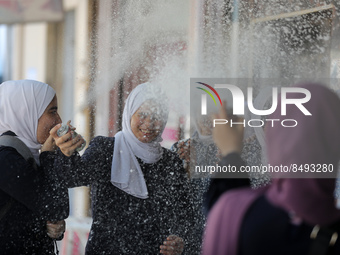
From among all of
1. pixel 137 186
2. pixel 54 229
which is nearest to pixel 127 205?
pixel 137 186

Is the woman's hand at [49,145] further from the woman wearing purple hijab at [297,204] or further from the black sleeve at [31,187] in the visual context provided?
the woman wearing purple hijab at [297,204]

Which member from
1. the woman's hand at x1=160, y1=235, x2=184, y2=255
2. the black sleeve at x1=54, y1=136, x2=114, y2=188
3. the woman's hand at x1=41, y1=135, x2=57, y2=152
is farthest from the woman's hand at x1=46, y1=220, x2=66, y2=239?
Result: the woman's hand at x1=160, y1=235, x2=184, y2=255

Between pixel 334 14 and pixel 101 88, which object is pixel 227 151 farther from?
pixel 334 14

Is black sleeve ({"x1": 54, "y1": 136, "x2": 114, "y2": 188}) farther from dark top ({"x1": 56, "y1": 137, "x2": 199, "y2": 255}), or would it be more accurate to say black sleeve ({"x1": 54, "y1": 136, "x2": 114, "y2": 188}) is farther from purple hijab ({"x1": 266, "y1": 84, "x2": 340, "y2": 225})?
A: purple hijab ({"x1": 266, "y1": 84, "x2": 340, "y2": 225})

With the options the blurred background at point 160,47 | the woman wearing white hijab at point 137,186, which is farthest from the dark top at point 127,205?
the blurred background at point 160,47

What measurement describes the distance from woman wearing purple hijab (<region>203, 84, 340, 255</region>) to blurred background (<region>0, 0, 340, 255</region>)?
4.34 ft

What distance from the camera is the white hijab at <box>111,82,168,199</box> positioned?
209 cm

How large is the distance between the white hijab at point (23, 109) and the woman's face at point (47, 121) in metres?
0.02

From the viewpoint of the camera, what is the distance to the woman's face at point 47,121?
1.95 metres

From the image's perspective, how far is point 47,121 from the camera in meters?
1.97

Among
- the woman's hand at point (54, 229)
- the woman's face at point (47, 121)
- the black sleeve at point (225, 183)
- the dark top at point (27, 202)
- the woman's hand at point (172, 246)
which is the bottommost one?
the woman's hand at point (172, 246)

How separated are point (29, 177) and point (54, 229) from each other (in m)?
0.25

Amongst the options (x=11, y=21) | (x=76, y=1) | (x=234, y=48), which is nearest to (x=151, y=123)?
(x=234, y=48)

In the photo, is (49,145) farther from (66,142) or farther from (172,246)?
(172,246)
